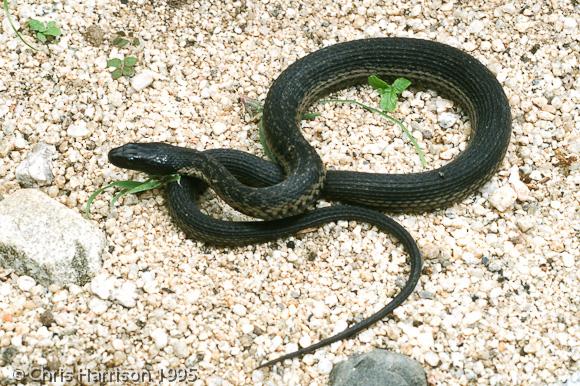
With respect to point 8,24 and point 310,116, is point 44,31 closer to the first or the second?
point 8,24

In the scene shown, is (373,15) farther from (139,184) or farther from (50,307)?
(50,307)

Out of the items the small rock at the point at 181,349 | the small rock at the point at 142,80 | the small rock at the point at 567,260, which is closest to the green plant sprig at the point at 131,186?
the small rock at the point at 142,80

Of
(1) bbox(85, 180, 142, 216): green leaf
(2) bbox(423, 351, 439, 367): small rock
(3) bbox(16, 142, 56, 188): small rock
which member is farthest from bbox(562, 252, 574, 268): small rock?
(3) bbox(16, 142, 56, 188): small rock

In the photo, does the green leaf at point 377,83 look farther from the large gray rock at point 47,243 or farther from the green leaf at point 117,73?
the large gray rock at point 47,243

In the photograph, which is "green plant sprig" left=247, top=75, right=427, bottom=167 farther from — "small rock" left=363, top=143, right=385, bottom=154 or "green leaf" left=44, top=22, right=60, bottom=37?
"green leaf" left=44, top=22, right=60, bottom=37

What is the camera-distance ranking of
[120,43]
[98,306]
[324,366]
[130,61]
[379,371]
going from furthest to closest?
[120,43]
[130,61]
[98,306]
[324,366]
[379,371]

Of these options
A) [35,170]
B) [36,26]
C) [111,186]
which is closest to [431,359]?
[111,186]
